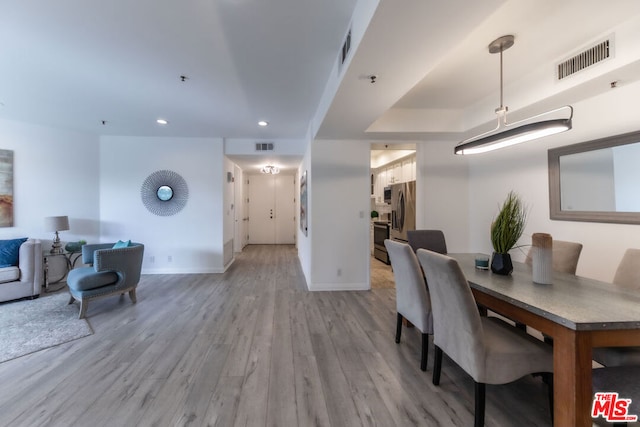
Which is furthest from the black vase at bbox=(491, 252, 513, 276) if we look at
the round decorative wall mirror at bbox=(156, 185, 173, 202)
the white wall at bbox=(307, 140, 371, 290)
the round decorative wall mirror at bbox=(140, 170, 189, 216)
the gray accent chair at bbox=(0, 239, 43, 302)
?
the gray accent chair at bbox=(0, 239, 43, 302)

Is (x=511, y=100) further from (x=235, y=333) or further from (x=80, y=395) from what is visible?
(x=80, y=395)

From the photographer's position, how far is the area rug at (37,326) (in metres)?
2.37

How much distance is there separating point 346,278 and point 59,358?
10.3ft

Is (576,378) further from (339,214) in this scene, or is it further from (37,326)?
(37,326)

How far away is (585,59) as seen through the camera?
2.13 metres

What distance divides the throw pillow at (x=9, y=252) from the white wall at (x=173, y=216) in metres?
1.20

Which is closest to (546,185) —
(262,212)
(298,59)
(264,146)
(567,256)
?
(567,256)

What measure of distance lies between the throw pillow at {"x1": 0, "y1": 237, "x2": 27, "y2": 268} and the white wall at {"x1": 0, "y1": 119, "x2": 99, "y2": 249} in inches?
22.2

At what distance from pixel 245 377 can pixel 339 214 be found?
2559 millimetres

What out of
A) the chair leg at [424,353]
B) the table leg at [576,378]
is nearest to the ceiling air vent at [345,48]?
the table leg at [576,378]

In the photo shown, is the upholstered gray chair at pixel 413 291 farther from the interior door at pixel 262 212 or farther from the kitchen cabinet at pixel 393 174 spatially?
the interior door at pixel 262 212

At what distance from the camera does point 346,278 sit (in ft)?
13.4

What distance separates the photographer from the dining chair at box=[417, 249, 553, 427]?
1.46m

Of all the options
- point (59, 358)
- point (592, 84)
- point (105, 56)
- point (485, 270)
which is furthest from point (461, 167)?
point (59, 358)
